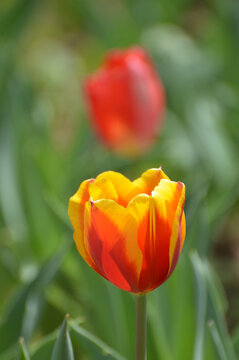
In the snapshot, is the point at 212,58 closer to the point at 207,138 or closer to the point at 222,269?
the point at 207,138

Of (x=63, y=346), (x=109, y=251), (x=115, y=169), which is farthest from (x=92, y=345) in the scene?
(x=115, y=169)

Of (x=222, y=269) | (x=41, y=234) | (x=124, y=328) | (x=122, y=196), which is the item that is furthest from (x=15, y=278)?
(x=122, y=196)

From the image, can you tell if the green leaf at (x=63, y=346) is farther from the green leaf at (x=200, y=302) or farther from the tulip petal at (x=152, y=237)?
the green leaf at (x=200, y=302)

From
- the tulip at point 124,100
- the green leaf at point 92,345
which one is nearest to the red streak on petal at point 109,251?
the green leaf at point 92,345

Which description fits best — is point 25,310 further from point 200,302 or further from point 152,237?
point 152,237

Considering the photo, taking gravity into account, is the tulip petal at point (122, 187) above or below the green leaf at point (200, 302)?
above

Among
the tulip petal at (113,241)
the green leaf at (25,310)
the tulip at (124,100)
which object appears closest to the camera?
the tulip petal at (113,241)
